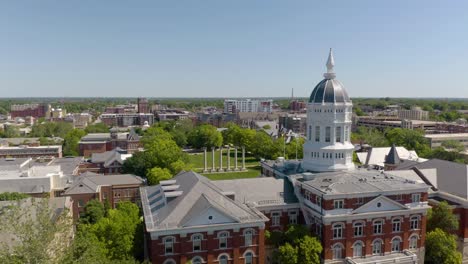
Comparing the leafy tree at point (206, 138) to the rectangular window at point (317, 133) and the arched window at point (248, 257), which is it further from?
the arched window at point (248, 257)

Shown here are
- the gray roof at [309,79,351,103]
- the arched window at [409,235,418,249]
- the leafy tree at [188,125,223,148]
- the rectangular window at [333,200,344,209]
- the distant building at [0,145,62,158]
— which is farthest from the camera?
the leafy tree at [188,125,223,148]

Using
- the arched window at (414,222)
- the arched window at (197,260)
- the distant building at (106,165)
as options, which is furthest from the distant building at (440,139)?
the arched window at (197,260)

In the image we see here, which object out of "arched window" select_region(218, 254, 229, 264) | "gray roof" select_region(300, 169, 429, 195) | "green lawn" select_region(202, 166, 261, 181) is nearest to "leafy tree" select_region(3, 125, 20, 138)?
"green lawn" select_region(202, 166, 261, 181)

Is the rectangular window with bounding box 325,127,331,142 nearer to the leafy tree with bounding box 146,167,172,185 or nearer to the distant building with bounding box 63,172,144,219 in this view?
the leafy tree with bounding box 146,167,172,185

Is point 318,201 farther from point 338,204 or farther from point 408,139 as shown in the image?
point 408,139

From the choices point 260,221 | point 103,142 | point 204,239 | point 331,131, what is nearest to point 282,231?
point 260,221

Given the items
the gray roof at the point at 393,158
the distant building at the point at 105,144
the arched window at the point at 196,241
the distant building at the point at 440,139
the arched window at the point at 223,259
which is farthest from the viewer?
the distant building at the point at 105,144
